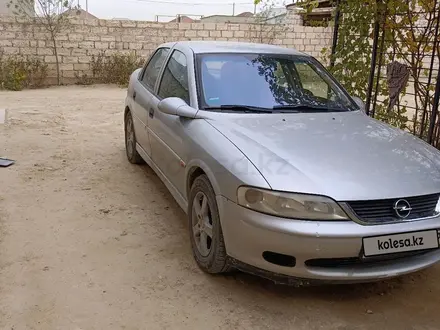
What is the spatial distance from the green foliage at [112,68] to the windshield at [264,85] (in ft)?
31.3

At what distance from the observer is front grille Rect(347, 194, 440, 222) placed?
2.36 m

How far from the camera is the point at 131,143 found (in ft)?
17.1

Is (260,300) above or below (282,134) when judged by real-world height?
below

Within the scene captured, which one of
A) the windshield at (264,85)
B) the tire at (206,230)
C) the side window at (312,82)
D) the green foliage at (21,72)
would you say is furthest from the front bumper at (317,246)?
the green foliage at (21,72)

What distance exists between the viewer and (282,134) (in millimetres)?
2955

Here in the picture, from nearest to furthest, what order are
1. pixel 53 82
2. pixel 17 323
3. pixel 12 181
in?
pixel 17 323 < pixel 12 181 < pixel 53 82

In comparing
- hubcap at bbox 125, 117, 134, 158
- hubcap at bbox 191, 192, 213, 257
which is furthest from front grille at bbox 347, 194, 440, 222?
hubcap at bbox 125, 117, 134, 158

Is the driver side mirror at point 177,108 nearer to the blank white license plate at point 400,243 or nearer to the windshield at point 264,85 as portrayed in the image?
the windshield at point 264,85

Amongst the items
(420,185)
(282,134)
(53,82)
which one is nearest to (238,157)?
(282,134)

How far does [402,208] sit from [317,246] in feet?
1.69

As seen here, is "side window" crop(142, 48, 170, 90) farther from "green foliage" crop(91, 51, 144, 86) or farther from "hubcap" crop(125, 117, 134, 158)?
"green foliage" crop(91, 51, 144, 86)

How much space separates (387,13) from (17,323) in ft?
16.8

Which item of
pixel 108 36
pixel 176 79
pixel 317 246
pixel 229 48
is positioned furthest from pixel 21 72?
pixel 317 246

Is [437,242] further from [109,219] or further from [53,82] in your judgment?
[53,82]
